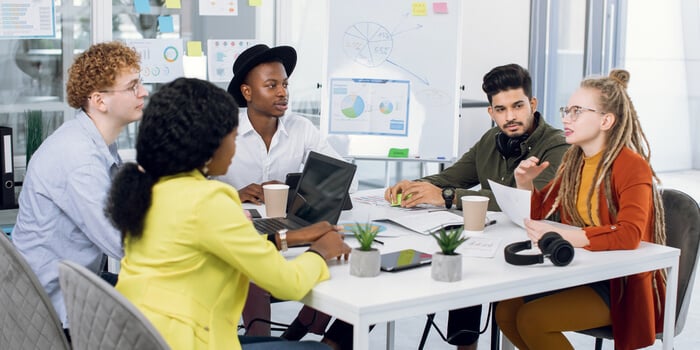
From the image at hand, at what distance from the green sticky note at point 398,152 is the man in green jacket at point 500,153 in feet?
3.43

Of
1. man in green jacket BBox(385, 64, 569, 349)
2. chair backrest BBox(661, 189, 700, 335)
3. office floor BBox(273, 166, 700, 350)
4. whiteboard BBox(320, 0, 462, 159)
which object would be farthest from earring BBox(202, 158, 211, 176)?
whiteboard BBox(320, 0, 462, 159)

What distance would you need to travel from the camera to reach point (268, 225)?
269 centimetres

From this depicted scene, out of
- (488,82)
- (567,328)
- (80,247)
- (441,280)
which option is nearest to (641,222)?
(567,328)

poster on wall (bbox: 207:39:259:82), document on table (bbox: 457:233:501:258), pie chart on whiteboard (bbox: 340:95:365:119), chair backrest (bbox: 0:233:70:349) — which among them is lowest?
chair backrest (bbox: 0:233:70:349)

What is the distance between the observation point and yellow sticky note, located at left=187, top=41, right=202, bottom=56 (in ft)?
15.5

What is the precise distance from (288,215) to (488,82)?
955 mm

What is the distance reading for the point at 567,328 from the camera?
2586 mm

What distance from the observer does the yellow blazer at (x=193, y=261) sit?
6.07 ft

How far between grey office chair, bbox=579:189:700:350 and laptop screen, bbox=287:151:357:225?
2.70 feet

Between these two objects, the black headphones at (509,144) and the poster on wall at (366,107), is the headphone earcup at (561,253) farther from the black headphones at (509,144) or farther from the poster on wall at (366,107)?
the poster on wall at (366,107)

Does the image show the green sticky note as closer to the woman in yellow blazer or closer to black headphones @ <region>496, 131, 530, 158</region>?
black headphones @ <region>496, 131, 530, 158</region>

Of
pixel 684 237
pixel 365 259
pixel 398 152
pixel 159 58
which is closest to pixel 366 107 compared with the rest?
pixel 398 152

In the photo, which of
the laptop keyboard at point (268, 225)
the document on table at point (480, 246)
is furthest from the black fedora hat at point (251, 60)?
the document on table at point (480, 246)

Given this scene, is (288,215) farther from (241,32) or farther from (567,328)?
(241,32)
